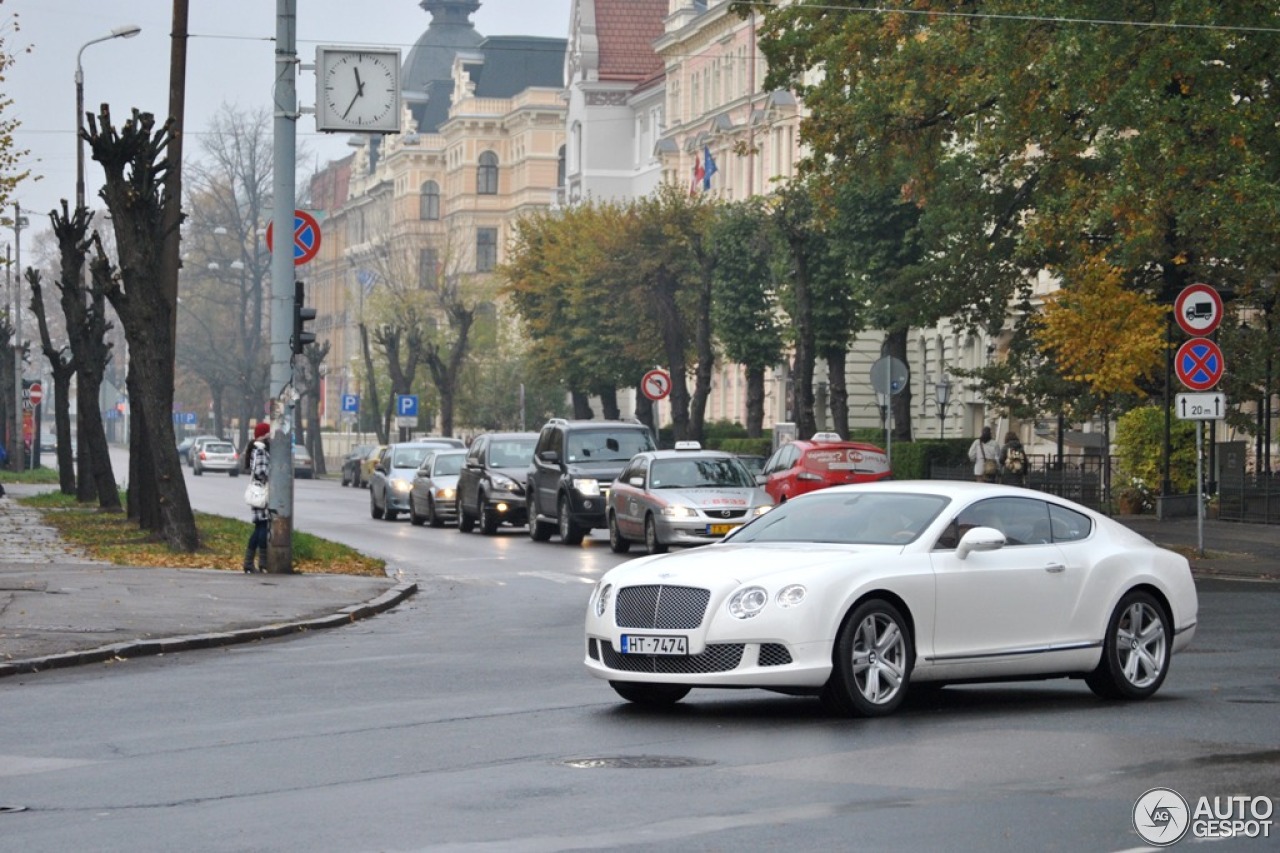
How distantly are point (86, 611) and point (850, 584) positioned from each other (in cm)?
995

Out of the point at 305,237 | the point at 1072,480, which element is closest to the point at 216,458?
the point at 1072,480

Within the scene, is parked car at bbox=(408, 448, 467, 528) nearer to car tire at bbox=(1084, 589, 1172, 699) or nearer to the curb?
the curb

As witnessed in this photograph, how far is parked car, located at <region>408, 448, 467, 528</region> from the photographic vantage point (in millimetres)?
46938

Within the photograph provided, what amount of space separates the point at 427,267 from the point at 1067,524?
109 metres

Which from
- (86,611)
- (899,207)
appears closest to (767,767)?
(86,611)

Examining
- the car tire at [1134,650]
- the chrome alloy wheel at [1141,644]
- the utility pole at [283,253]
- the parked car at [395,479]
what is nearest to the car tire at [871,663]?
the car tire at [1134,650]

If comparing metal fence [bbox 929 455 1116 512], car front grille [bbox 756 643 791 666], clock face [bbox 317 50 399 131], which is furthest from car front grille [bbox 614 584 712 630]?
metal fence [bbox 929 455 1116 512]

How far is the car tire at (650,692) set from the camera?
45.2 feet

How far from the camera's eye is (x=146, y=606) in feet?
71.9

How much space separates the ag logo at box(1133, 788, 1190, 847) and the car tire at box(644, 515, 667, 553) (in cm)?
2222

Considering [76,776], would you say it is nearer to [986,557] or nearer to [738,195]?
[986,557]

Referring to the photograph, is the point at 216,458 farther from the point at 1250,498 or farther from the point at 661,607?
the point at 661,607

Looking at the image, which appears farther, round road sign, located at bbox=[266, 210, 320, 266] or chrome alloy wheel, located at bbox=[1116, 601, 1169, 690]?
round road sign, located at bbox=[266, 210, 320, 266]

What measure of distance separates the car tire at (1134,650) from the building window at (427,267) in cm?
9627
